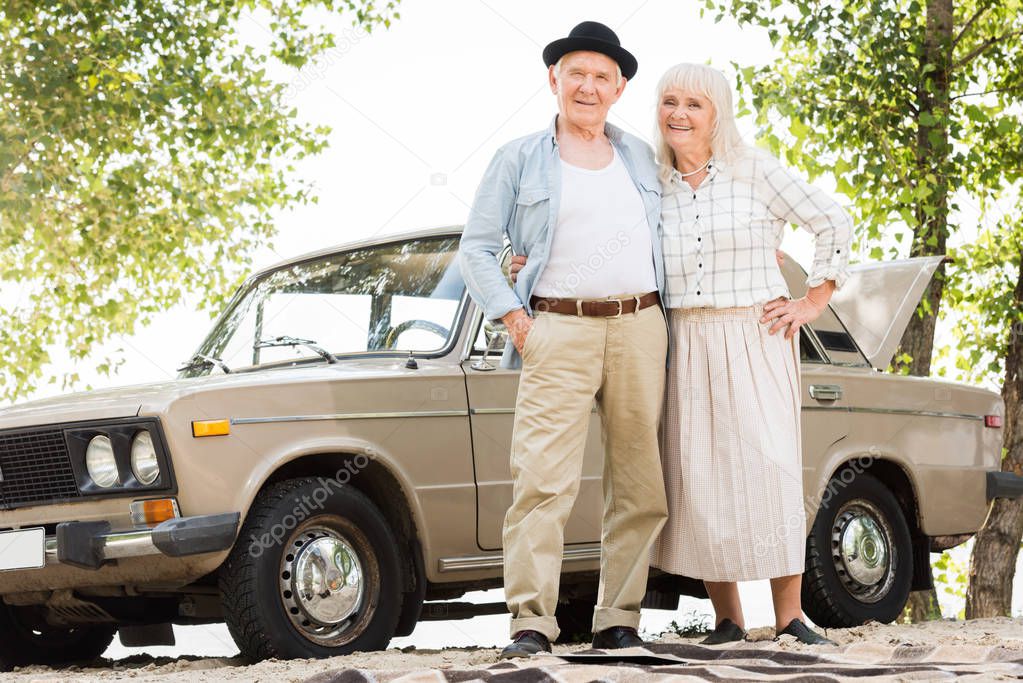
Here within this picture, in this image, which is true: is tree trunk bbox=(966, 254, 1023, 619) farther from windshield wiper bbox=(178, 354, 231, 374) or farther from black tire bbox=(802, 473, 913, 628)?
windshield wiper bbox=(178, 354, 231, 374)

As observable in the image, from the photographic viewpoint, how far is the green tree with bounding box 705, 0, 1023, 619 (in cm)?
1073

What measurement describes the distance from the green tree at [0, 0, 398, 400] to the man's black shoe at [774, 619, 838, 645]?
9.76 meters

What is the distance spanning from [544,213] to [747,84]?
8037mm

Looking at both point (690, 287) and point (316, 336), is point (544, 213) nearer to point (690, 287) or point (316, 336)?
point (690, 287)

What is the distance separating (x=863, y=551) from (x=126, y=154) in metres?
10.1

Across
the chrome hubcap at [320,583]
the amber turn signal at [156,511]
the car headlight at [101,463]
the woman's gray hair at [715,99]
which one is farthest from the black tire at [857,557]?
the car headlight at [101,463]

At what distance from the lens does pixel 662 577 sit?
19.8ft

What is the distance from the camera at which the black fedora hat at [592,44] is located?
4.32 meters

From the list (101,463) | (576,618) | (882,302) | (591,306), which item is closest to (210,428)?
(101,463)

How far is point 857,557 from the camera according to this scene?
6.27m

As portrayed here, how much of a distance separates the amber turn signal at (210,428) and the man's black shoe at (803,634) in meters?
2.18

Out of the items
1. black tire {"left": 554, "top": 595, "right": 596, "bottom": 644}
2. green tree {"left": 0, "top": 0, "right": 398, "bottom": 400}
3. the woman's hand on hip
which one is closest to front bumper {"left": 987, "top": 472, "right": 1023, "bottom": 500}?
black tire {"left": 554, "top": 595, "right": 596, "bottom": 644}

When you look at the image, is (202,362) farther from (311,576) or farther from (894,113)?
(894,113)

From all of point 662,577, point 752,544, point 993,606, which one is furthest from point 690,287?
point 993,606
